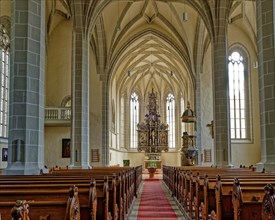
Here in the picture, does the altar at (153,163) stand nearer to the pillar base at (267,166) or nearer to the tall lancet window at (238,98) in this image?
the tall lancet window at (238,98)

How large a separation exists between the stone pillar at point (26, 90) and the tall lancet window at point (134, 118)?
30.7m

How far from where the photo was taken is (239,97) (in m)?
24.4

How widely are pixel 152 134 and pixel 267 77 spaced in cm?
3004

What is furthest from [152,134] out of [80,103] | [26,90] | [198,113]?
[26,90]

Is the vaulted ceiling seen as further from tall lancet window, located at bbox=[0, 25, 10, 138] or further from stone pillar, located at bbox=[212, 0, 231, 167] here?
stone pillar, located at bbox=[212, 0, 231, 167]

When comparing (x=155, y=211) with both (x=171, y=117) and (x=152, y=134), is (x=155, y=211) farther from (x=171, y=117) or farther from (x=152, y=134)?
(x=171, y=117)

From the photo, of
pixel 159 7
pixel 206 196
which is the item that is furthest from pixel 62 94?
pixel 206 196

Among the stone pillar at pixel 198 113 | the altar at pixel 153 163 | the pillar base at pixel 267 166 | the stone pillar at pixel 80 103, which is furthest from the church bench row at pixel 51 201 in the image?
the altar at pixel 153 163

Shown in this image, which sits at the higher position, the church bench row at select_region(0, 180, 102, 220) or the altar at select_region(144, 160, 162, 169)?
the church bench row at select_region(0, 180, 102, 220)

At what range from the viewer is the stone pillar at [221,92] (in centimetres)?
1628

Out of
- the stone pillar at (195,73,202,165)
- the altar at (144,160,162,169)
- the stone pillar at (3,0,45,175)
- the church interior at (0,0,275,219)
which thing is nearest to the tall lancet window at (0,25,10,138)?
the church interior at (0,0,275,219)

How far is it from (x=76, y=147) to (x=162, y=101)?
84.1 feet

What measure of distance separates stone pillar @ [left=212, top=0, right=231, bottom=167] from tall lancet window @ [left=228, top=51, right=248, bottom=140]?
763cm

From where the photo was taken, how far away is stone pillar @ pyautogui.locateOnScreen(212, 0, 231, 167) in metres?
16.3
